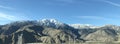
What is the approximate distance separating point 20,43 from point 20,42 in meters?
0.70

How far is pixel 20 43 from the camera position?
150875 millimetres

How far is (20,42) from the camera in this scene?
151 meters
